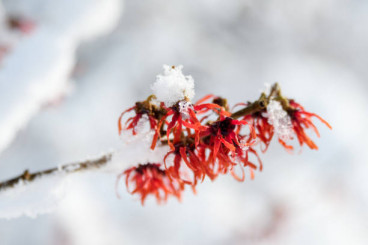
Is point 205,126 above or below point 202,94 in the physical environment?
below

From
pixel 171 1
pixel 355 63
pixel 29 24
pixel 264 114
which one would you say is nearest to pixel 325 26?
pixel 355 63

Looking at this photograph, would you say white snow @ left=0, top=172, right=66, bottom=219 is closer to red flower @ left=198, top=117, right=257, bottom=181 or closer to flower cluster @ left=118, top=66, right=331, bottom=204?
flower cluster @ left=118, top=66, right=331, bottom=204

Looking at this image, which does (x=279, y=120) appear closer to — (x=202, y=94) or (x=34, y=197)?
(x=34, y=197)

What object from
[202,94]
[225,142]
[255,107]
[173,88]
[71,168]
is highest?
[202,94]

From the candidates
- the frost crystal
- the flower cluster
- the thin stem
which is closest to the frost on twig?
the flower cluster

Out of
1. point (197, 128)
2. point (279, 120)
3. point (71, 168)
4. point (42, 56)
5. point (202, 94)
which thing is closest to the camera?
point (197, 128)

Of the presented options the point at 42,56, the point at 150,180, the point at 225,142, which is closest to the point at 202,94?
the point at 42,56
